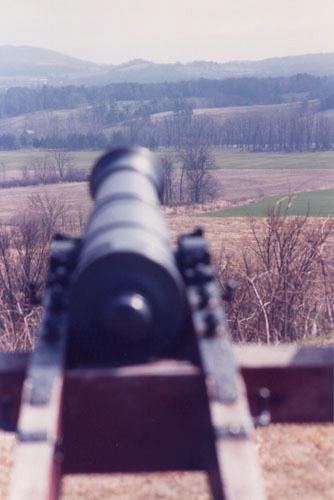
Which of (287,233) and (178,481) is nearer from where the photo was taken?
(178,481)

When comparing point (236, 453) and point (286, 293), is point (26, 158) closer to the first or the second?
point (286, 293)

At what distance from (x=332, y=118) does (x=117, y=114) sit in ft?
90.9

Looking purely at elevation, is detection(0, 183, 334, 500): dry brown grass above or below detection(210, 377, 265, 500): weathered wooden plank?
below

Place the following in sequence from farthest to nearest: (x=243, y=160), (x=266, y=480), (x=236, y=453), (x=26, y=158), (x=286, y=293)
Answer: (x=26, y=158), (x=243, y=160), (x=286, y=293), (x=266, y=480), (x=236, y=453)

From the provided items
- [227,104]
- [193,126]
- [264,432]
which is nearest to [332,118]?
[193,126]

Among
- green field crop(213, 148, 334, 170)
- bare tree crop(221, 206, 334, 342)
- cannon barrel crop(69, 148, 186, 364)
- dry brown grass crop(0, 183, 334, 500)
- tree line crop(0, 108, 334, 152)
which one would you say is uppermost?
cannon barrel crop(69, 148, 186, 364)

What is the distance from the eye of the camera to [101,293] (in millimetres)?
2850

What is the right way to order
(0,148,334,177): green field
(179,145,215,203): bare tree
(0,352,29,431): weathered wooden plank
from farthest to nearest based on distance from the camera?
(0,148,334,177): green field
(179,145,215,203): bare tree
(0,352,29,431): weathered wooden plank

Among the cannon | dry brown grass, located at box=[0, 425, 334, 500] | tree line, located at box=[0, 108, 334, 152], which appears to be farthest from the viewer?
tree line, located at box=[0, 108, 334, 152]

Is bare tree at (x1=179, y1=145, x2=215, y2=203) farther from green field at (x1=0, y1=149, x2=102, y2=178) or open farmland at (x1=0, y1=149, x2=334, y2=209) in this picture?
green field at (x1=0, y1=149, x2=102, y2=178)

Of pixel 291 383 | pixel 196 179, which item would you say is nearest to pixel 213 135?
pixel 196 179

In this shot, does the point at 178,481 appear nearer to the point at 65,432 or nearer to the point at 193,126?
the point at 65,432

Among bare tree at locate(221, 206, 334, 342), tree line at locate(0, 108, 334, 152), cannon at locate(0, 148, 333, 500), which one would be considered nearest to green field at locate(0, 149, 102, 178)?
tree line at locate(0, 108, 334, 152)

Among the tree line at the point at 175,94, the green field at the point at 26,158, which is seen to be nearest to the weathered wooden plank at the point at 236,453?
the green field at the point at 26,158
